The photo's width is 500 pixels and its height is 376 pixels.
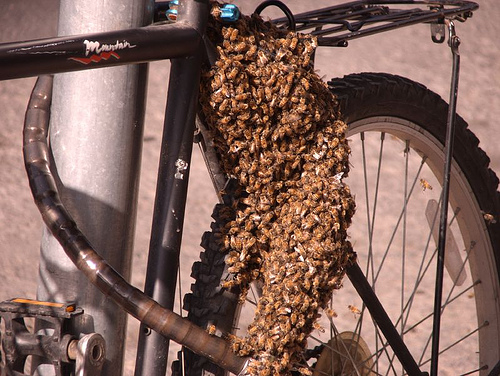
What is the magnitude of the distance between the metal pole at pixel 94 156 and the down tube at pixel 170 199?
0.30 feet

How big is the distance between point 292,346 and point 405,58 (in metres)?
2.28

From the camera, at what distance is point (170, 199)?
0.71 meters

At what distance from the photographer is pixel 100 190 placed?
79 cm

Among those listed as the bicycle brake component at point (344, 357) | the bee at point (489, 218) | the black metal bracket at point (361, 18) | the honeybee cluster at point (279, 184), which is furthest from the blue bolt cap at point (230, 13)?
the bee at point (489, 218)

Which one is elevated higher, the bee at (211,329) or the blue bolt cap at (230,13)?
the blue bolt cap at (230,13)

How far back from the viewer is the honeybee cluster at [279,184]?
0.73 metres

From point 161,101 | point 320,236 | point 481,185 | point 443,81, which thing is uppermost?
point 443,81

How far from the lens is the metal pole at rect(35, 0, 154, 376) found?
30.6 inches

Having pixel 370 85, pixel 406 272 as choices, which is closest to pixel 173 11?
pixel 370 85

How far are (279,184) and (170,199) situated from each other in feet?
0.37

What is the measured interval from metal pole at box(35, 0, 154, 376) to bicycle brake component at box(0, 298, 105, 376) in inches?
1.4

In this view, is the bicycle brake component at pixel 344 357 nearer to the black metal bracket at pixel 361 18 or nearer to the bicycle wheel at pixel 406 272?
the bicycle wheel at pixel 406 272

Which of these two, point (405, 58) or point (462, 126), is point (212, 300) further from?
point (405, 58)

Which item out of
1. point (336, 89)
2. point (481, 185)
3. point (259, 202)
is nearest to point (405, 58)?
point (481, 185)
